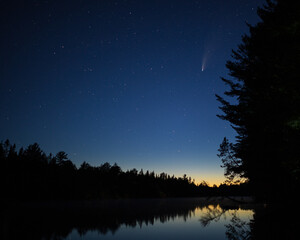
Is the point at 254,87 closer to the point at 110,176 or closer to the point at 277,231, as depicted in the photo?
the point at 277,231

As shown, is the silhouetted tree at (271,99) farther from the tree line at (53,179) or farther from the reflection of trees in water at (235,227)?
the tree line at (53,179)

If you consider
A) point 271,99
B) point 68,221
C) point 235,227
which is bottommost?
point 68,221

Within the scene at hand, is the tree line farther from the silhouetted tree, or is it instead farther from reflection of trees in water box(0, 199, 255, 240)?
the silhouetted tree

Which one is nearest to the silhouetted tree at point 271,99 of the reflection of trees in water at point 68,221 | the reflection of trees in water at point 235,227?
the reflection of trees in water at point 235,227

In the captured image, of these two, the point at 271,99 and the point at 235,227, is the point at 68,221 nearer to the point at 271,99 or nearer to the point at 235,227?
the point at 235,227

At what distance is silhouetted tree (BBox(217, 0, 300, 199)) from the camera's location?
6.91 m

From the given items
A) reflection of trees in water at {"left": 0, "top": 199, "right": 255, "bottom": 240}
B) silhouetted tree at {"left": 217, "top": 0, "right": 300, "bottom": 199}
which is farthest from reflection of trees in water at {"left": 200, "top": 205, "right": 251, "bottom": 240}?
silhouetted tree at {"left": 217, "top": 0, "right": 300, "bottom": 199}

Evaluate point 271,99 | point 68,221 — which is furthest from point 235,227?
point 271,99

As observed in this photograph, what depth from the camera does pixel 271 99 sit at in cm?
746

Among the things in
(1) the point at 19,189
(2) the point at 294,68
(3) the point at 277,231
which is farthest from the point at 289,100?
(1) the point at 19,189

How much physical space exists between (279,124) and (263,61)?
242 cm

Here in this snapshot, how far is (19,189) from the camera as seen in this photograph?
81188 millimetres

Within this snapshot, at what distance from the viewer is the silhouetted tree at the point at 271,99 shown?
691 centimetres

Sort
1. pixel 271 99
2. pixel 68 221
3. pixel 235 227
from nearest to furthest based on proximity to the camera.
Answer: pixel 271 99 < pixel 235 227 < pixel 68 221
